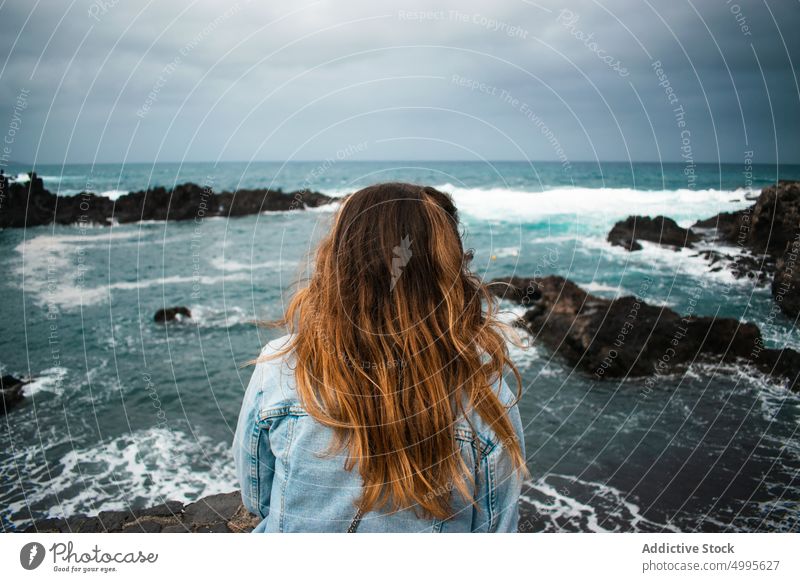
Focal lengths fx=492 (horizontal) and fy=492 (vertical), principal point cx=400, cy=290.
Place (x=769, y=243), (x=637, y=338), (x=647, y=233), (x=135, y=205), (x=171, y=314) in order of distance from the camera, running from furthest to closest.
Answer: (x=135, y=205) → (x=647, y=233) → (x=171, y=314) → (x=637, y=338) → (x=769, y=243)

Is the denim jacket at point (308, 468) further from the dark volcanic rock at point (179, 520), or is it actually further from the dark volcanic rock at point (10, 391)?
the dark volcanic rock at point (10, 391)

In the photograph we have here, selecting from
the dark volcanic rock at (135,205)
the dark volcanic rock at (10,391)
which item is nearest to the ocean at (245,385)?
the dark volcanic rock at (10,391)

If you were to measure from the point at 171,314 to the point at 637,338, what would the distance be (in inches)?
315

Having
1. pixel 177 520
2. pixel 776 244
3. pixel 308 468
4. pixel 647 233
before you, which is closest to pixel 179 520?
pixel 177 520

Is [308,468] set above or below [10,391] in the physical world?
above

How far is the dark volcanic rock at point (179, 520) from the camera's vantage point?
3.54 m

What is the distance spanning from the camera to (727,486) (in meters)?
4.36

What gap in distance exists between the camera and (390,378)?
5.14 feet

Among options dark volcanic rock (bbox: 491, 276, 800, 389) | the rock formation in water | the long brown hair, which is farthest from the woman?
the rock formation in water

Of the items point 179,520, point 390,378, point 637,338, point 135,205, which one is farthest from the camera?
point 135,205

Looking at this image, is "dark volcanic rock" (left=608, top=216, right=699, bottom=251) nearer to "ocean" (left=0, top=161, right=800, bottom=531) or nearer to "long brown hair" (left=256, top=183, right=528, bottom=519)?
"ocean" (left=0, top=161, right=800, bottom=531)

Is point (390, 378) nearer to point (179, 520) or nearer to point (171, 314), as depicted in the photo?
point (179, 520)

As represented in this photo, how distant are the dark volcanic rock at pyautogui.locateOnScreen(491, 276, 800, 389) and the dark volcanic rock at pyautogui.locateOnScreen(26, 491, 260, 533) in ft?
13.2

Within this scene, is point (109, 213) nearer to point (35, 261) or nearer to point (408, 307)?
point (35, 261)
